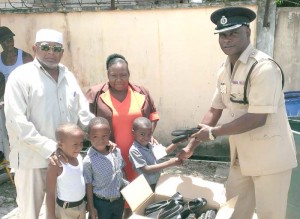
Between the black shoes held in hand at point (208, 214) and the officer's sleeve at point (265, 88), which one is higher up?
the officer's sleeve at point (265, 88)

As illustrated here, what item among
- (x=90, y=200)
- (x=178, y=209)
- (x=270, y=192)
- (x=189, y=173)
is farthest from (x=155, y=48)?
(x=178, y=209)

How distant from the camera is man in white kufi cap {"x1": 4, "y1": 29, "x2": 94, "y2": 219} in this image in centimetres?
243

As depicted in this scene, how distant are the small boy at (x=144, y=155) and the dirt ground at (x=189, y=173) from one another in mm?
1918

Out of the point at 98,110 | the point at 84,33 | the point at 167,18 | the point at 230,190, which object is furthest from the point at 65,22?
the point at 230,190

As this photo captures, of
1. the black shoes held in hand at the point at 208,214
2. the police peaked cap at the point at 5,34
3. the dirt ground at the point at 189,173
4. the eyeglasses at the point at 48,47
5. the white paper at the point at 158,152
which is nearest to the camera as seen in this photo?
the black shoes held in hand at the point at 208,214

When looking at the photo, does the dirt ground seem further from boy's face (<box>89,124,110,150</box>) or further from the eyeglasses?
the eyeglasses

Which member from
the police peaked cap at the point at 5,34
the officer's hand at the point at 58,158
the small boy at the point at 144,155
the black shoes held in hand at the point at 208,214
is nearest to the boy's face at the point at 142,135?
the small boy at the point at 144,155

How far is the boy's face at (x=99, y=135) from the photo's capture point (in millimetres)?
2516

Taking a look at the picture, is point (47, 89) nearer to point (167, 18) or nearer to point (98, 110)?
point (98, 110)

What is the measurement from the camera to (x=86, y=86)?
5.43 meters

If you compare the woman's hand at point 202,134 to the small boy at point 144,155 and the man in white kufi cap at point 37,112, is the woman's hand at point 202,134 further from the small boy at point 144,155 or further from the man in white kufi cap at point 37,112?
the man in white kufi cap at point 37,112

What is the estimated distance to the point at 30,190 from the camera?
2645mm

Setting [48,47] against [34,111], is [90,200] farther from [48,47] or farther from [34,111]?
[48,47]

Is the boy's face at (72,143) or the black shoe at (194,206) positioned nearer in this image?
the black shoe at (194,206)
